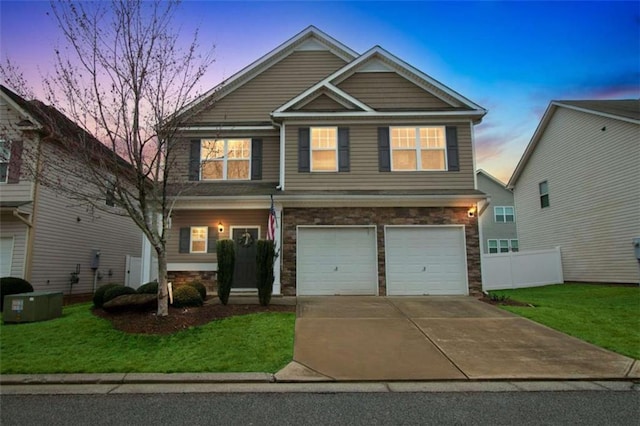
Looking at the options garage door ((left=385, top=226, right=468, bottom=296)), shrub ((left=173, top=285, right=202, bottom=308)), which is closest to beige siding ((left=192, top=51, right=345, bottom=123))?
garage door ((left=385, top=226, right=468, bottom=296))

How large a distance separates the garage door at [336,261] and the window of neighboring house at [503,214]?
2130 cm

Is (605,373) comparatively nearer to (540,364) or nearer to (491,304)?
(540,364)

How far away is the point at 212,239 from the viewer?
42.6 feet

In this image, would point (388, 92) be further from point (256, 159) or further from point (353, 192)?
point (256, 159)

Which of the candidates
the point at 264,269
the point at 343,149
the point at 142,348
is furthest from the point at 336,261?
the point at 142,348

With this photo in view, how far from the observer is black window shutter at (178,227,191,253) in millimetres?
12984

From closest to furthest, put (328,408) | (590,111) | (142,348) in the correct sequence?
1. (328,408)
2. (142,348)
3. (590,111)

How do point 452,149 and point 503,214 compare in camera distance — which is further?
point 503,214

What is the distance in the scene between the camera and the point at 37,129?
1202 cm

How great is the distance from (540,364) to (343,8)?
12393 mm

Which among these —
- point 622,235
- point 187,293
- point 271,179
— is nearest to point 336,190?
point 271,179

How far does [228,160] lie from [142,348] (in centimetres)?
864

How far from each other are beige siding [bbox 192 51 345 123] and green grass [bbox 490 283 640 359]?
10882mm

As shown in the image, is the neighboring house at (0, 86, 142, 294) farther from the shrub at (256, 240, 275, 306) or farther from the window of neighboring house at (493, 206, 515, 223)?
the window of neighboring house at (493, 206, 515, 223)
